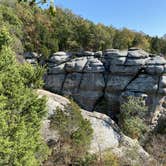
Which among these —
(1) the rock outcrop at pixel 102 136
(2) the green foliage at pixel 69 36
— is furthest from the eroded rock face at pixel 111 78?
(1) the rock outcrop at pixel 102 136

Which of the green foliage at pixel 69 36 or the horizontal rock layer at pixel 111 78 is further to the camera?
the green foliage at pixel 69 36

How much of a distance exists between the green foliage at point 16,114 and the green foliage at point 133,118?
1616cm

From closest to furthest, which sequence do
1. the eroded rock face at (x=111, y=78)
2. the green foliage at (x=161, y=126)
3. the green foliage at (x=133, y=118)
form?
the green foliage at (x=133, y=118)
the green foliage at (x=161, y=126)
the eroded rock face at (x=111, y=78)

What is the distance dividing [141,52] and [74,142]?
22.3 m

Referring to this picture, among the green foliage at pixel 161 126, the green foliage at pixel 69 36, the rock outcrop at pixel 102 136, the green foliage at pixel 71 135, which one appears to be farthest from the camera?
the green foliage at pixel 69 36

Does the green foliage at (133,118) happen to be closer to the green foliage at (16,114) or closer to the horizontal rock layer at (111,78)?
the horizontal rock layer at (111,78)

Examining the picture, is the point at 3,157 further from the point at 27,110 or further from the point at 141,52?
the point at 141,52

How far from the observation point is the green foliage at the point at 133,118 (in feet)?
91.4

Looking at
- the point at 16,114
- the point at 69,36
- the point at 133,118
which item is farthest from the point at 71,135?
the point at 69,36

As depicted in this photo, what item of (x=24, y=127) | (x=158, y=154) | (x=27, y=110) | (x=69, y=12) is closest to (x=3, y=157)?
(x=24, y=127)

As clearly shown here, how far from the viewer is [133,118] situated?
28.6 m

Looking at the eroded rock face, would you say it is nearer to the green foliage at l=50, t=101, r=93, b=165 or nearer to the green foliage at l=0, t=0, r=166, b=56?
the green foliage at l=0, t=0, r=166, b=56

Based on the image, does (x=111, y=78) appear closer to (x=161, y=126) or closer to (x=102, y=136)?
(x=161, y=126)

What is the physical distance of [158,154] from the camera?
20844 mm
